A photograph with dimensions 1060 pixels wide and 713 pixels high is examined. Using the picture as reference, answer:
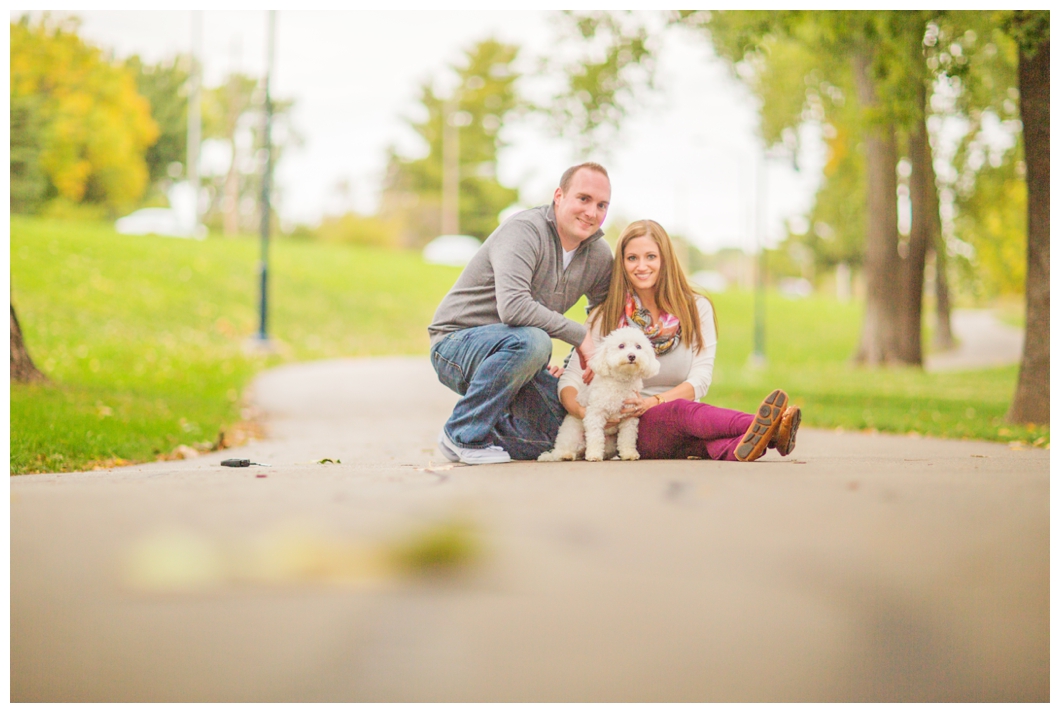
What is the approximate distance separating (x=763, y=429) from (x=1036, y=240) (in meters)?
5.64

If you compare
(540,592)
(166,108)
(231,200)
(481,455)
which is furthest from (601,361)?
(231,200)

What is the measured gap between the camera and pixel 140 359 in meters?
13.0

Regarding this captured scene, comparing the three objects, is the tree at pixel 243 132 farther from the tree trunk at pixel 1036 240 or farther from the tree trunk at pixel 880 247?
the tree trunk at pixel 1036 240

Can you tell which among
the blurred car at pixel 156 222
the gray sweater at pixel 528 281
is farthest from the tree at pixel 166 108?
the gray sweater at pixel 528 281

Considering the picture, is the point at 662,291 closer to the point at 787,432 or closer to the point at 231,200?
the point at 787,432

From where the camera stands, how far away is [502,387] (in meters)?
4.68

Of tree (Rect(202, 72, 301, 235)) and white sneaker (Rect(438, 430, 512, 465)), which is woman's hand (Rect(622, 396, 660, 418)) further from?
tree (Rect(202, 72, 301, 235))

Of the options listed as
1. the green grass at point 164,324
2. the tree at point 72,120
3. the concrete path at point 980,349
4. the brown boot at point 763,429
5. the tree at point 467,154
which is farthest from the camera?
the tree at point 467,154

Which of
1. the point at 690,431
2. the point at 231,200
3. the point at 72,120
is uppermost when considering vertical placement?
the point at 72,120

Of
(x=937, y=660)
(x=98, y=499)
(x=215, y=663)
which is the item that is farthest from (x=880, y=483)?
(x=98, y=499)

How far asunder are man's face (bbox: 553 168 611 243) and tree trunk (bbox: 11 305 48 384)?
463 centimetres

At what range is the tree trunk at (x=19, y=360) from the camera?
7258 mm

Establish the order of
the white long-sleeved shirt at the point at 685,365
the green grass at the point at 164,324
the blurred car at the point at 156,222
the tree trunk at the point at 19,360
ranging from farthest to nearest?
the blurred car at the point at 156,222, the tree trunk at the point at 19,360, the green grass at the point at 164,324, the white long-sleeved shirt at the point at 685,365

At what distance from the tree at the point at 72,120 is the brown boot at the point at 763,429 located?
56.8 ft
